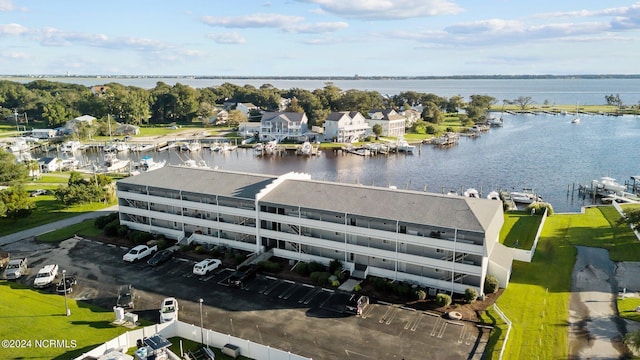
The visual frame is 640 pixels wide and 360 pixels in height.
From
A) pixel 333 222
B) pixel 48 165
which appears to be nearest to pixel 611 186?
pixel 333 222

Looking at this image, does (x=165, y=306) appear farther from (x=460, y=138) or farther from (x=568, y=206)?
(x=460, y=138)

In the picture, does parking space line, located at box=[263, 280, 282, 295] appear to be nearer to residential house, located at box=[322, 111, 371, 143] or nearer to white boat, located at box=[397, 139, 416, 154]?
white boat, located at box=[397, 139, 416, 154]

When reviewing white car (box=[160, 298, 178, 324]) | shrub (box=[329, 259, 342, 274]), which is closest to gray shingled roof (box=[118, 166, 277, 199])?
shrub (box=[329, 259, 342, 274])

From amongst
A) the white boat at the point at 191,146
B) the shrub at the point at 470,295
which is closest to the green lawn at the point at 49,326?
the shrub at the point at 470,295

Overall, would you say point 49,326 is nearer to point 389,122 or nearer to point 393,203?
point 393,203

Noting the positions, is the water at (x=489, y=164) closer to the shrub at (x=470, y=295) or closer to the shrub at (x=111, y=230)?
the shrub at (x=470, y=295)

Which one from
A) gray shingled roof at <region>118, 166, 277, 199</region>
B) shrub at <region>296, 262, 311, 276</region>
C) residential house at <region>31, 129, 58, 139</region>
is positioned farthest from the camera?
residential house at <region>31, 129, 58, 139</region>

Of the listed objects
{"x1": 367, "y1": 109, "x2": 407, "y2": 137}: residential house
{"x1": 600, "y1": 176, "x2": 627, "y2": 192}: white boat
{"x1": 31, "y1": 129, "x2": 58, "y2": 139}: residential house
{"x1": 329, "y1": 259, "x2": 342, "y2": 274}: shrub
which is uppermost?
{"x1": 367, "y1": 109, "x2": 407, "y2": 137}: residential house
